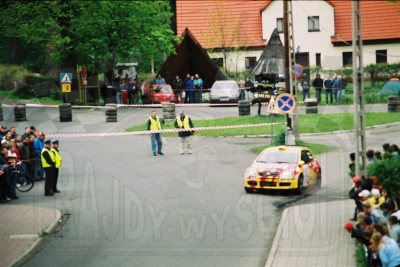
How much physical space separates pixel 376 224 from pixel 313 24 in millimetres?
46591

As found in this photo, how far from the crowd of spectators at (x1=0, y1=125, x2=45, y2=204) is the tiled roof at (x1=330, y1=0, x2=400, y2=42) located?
749 inches

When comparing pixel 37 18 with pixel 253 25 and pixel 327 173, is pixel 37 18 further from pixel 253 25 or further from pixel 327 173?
pixel 327 173

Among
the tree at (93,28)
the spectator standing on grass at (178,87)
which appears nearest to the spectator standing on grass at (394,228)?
the tree at (93,28)

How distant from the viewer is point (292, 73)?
30.2m

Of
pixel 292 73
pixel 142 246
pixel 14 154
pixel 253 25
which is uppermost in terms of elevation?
pixel 253 25

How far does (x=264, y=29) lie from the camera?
6066 cm

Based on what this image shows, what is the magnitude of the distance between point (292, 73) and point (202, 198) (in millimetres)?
9199

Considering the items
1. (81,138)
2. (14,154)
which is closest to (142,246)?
(14,154)

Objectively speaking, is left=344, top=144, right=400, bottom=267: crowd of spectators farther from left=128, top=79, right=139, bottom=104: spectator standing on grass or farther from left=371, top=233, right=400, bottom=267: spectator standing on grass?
left=128, top=79, right=139, bottom=104: spectator standing on grass

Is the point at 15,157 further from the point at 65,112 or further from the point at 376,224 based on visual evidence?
the point at 65,112

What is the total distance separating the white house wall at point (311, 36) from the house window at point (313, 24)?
0.89ft

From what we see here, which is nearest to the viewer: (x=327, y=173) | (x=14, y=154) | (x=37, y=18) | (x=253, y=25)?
(x=14, y=154)

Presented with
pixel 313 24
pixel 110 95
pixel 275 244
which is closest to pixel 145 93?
pixel 110 95

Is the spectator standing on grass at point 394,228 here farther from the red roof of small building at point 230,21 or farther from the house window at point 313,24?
the house window at point 313,24
